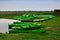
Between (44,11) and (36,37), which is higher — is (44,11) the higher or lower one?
the higher one

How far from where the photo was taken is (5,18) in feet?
15.0

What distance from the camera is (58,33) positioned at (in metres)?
3.26

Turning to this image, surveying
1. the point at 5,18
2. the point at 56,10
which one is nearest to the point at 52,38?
the point at 5,18

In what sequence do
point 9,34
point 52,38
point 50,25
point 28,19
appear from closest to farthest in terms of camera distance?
1. point 52,38
2. point 9,34
3. point 50,25
4. point 28,19

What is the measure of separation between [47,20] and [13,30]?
118cm

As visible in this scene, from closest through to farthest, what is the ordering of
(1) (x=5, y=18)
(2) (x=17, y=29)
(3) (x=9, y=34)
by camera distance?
(3) (x=9, y=34)
(2) (x=17, y=29)
(1) (x=5, y=18)

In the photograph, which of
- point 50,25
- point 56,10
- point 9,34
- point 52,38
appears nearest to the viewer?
point 52,38

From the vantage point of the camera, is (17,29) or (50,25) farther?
(50,25)

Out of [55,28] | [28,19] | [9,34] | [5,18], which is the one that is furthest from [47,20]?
[9,34]

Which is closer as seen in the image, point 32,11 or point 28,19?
point 28,19

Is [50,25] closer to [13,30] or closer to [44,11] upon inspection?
[13,30]

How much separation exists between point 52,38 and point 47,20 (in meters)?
1.31

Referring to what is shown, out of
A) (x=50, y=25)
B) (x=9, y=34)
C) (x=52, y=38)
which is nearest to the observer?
(x=52, y=38)

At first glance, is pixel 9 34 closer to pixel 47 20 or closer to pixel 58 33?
pixel 58 33
